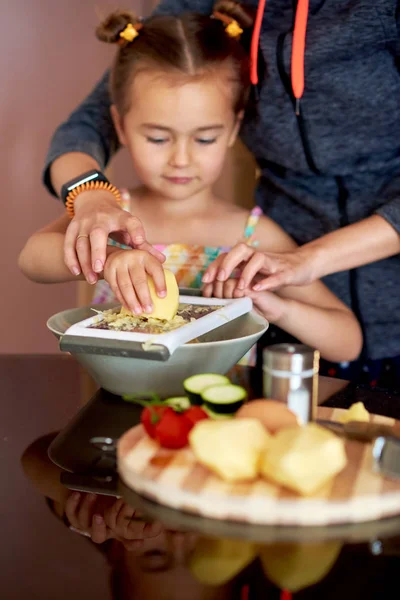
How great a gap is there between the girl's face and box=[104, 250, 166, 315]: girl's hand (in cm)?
41

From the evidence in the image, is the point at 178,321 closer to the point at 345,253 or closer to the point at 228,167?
the point at 345,253

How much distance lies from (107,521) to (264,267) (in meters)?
0.61

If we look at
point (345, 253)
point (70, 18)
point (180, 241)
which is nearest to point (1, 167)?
point (70, 18)

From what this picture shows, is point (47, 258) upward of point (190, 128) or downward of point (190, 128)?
downward

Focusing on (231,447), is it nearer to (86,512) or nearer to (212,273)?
(86,512)

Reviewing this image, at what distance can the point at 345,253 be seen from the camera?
4.58ft

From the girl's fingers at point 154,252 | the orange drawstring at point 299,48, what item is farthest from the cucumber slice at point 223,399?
the orange drawstring at point 299,48

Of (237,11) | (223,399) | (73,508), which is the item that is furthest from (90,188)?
(73,508)

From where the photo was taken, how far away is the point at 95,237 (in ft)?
3.91

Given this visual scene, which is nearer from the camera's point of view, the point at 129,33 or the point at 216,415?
the point at 216,415

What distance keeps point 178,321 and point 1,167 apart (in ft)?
5.17

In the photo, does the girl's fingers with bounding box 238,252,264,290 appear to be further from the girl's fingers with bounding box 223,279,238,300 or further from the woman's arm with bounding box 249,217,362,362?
the woman's arm with bounding box 249,217,362,362

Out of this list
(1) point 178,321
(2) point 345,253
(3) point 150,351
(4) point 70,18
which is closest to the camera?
(3) point 150,351

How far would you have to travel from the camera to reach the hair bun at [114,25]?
62.6 inches
